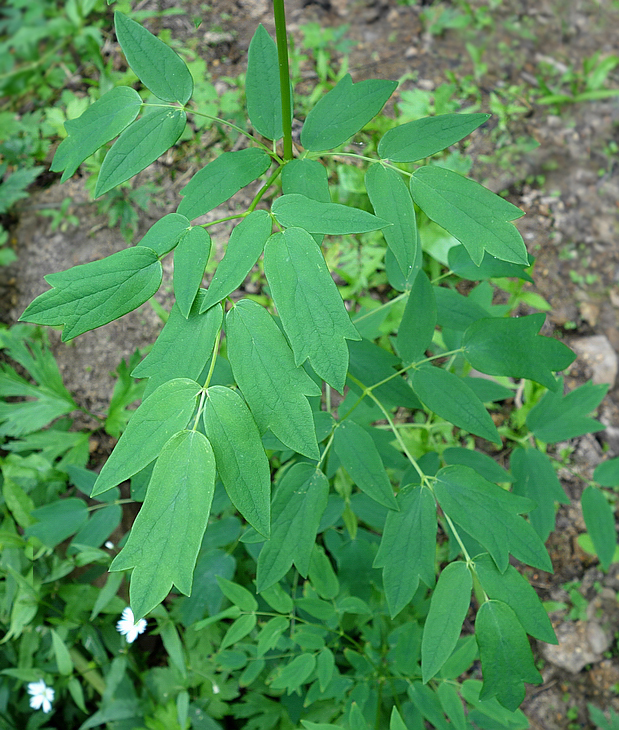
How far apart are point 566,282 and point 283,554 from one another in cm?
221

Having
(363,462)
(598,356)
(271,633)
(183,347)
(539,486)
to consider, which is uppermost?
(183,347)

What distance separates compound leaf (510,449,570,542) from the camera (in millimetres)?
1518

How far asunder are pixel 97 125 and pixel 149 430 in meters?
0.61

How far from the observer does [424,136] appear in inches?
41.3

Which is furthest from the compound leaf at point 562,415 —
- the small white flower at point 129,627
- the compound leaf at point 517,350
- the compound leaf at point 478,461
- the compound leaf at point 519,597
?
the small white flower at point 129,627

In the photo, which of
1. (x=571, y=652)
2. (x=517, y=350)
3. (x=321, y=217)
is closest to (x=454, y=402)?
(x=517, y=350)

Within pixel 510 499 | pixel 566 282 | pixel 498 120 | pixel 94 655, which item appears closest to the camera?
pixel 510 499

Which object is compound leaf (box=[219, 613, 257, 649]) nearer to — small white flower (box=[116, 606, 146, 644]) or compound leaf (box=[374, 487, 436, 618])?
small white flower (box=[116, 606, 146, 644])

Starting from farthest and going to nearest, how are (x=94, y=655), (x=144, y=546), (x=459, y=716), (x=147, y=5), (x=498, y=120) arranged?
1. (x=147, y=5)
2. (x=498, y=120)
3. (x=94, y=655)
4. (x=459, y=716)
5. (x=144, y=546)

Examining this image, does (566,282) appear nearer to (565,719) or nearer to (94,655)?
(565,719)

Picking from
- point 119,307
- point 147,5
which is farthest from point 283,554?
point 147,5

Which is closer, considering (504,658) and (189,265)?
(189,265)

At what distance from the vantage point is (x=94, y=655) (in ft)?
6.40

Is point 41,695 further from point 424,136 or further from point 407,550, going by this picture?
point 424,136
